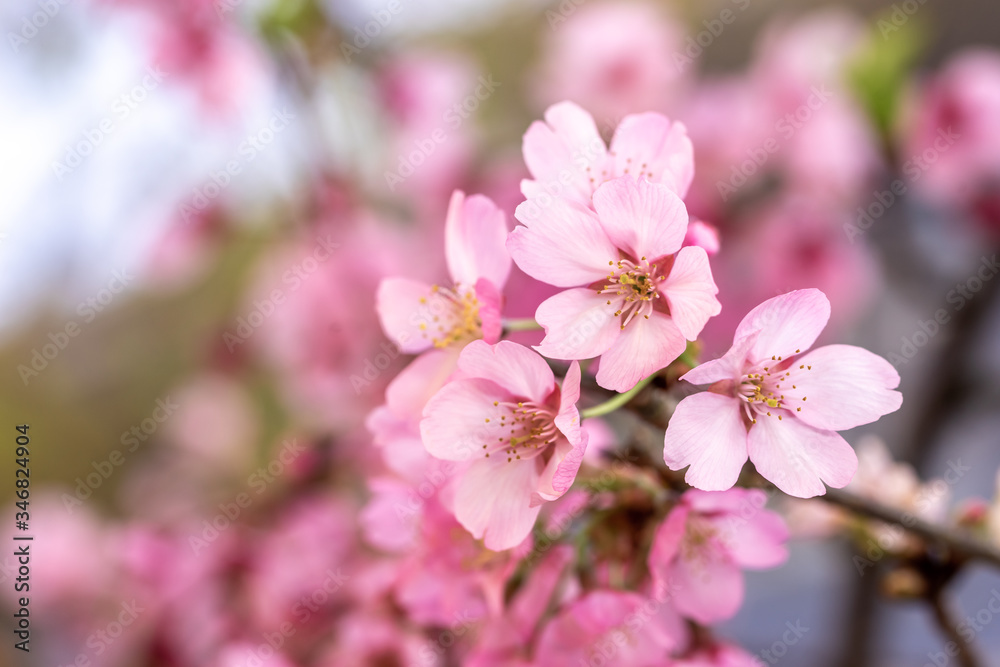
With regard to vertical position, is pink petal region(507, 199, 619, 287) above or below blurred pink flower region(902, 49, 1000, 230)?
above

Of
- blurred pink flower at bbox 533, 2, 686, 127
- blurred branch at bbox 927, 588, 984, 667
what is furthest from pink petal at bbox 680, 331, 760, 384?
blurred pink flower at bbox 533, 2, 686, 127

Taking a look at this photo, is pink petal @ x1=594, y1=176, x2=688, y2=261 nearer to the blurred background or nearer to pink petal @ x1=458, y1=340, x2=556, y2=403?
pink petal @ x1=458, y1=340, x2=556, y2=403

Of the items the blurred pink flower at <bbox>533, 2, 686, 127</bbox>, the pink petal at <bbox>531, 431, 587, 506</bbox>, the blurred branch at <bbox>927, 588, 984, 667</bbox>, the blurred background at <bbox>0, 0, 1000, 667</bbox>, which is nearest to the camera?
the pink petal at <bbox>531, 431, 587, 506</bbox>

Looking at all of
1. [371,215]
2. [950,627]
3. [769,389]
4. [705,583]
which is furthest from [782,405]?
[371,215]

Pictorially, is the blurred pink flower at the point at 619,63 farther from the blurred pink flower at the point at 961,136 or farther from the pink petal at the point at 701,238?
the pink petal at the point at 701,238

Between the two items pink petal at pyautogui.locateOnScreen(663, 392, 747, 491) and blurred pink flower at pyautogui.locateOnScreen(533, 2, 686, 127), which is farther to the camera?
blurred pink flower at pyautogui.locateOnScreen(533, 2, 686, 127)

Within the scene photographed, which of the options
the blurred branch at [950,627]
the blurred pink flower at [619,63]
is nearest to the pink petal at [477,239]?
the blurred branch at [950,627]
